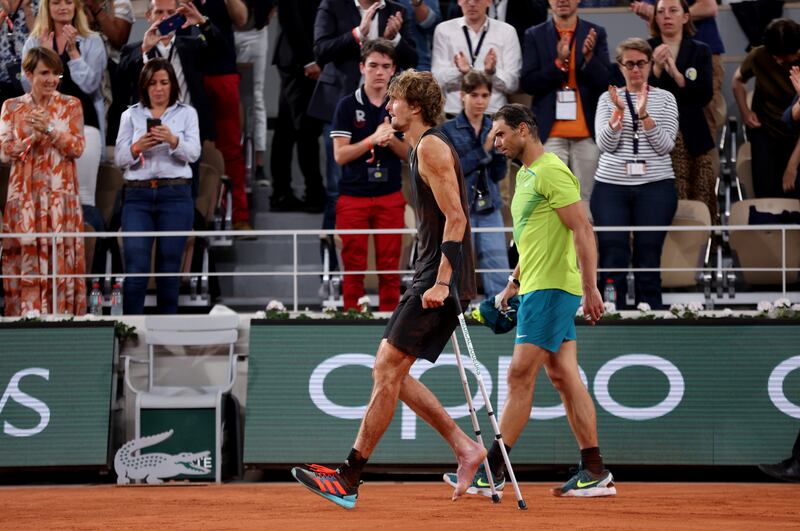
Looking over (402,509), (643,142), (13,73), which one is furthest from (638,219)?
(13,73)

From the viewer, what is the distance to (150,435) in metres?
9.94

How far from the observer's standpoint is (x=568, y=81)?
1177cm

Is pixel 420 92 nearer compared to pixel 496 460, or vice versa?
pixel 420 92

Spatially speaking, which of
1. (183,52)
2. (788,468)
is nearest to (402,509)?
(788,468)

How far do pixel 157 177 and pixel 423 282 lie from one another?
4450 millimetres

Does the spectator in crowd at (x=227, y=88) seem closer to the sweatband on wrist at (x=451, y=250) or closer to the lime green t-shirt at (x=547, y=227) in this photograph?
the lime green t-shirt at (x=547, y=227)

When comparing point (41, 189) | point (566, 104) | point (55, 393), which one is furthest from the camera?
point (566, 104)

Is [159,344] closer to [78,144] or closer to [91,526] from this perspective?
[78,144]

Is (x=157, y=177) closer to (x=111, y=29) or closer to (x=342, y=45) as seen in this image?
(x=342, y=45)

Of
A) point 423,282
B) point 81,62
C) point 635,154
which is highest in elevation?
point 81,62

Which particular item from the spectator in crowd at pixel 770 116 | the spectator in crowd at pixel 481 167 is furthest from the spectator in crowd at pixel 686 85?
the spectator in crowd at pixel 481 167

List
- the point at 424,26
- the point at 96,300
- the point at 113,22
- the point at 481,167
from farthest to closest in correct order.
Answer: the point at 113,22, the point at 424,26, the point at 96,300, the point at 481,167

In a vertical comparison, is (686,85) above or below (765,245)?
above

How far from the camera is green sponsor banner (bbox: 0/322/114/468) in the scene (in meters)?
9.95
